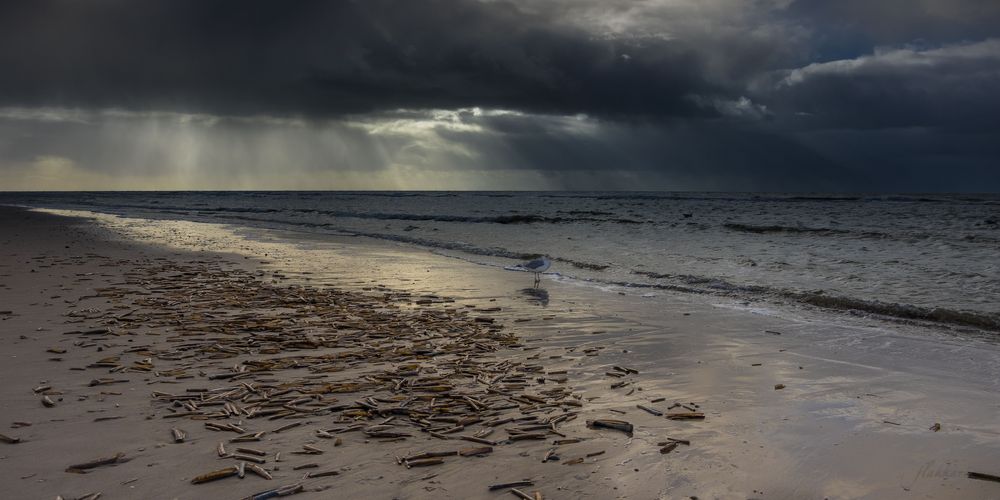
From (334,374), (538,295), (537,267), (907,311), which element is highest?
(537,267)

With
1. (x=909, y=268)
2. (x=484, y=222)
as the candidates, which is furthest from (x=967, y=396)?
(x=484, y=222)

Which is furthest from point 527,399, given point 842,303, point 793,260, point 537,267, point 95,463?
point 793,260

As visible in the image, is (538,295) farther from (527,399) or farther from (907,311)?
(527,399)

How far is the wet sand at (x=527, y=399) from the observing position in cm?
468

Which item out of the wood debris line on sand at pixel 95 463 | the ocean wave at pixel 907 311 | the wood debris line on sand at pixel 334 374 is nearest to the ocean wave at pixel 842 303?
the ocean wave at pixel 907 311

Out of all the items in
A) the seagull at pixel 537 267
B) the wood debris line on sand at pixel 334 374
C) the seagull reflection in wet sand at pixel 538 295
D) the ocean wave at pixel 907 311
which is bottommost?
the ocean wave at pixel 907 311

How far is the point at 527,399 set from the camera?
6492 mm

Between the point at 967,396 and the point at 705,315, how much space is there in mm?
5195

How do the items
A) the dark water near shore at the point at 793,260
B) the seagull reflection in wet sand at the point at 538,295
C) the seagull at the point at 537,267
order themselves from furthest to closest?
the seagull at the point at 537,267
the dark water near shore at the point at 793,260
the seagull reflection in wet sand at the point at 538,295

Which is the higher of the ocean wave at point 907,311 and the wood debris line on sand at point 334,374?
the wood debris line on sand at point 334,374

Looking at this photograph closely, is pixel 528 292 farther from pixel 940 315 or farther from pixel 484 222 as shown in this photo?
pixel 484 222

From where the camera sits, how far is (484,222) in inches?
1953

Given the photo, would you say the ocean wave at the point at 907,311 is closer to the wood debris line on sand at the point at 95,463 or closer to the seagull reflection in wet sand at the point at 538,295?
the seagull reflection in wet sand at the point at 538,295

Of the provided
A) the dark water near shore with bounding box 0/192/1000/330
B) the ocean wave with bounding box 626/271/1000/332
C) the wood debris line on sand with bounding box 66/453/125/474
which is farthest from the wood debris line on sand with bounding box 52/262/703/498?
the dark water near shore with bounding box 0/192/1000/330
